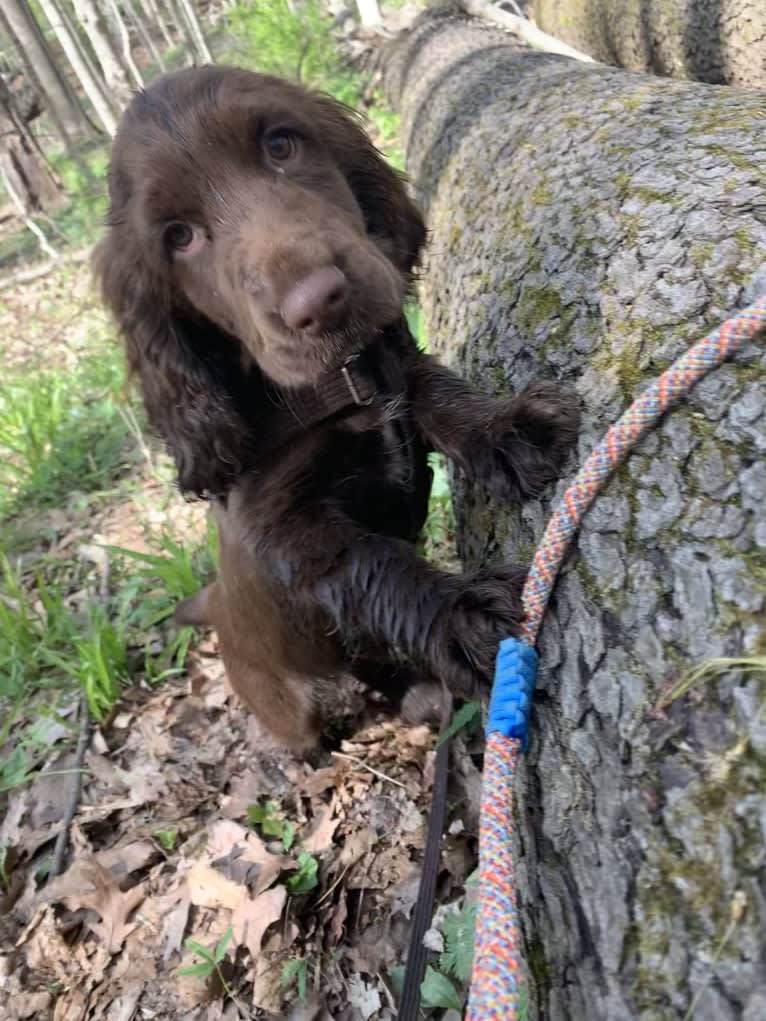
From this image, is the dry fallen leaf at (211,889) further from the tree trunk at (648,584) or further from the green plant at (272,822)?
the tree trunk at (648,584)

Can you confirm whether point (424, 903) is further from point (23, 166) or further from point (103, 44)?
point (23, 166)

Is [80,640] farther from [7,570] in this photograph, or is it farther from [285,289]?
[285,289]

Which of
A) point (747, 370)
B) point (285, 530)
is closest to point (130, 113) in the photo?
point (285, 530)

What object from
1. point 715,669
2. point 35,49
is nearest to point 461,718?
point 715,669

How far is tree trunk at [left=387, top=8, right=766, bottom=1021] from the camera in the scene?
812 millimetres

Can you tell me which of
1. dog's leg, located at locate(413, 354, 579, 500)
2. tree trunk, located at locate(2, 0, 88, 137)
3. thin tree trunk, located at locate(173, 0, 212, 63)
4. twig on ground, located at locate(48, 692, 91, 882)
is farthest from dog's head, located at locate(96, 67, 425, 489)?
thin tree trunk, located at locate(173, 0, 212, 63)

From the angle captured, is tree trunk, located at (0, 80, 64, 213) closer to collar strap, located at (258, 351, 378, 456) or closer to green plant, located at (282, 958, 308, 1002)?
collar strap, located at (258, 351, 378, 456)

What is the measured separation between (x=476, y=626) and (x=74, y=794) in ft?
5.98

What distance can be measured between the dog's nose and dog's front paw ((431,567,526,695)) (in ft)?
1.96

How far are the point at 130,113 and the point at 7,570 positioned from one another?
2.16 m

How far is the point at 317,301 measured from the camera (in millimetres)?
1437

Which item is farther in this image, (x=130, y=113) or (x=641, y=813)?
(x=130, y=113)

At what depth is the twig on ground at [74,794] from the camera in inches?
92.4

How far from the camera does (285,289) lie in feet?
4.91
